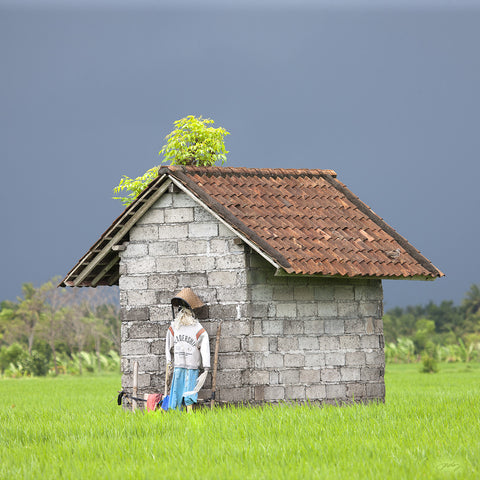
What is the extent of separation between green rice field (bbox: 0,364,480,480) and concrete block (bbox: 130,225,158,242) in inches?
118

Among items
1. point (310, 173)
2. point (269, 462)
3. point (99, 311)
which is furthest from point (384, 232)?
point (99, 311)

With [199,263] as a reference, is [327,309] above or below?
below

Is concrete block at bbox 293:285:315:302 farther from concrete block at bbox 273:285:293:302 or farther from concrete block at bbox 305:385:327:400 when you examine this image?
concrete block at bbox 305:385:327:400

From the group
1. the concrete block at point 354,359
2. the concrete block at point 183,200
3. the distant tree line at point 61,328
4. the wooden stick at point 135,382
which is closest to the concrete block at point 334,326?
the concrete block at point 354,359

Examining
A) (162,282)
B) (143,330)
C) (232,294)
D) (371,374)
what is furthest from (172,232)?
(371,374)

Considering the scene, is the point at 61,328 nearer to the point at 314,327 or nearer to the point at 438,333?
the point at 438,333

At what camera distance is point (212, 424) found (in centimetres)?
1099

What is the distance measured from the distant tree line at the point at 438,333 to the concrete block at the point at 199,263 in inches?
753

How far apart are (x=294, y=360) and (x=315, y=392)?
0.71 m

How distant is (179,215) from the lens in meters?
13.4

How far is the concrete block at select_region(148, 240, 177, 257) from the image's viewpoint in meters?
13.4

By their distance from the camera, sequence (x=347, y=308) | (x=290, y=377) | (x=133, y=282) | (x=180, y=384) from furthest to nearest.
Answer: (x=347, y=308), (x=133, y=282), (x=290, y=377), (x=180, y=384)

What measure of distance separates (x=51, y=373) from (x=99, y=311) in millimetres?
8834

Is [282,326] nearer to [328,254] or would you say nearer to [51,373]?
[328,254]
